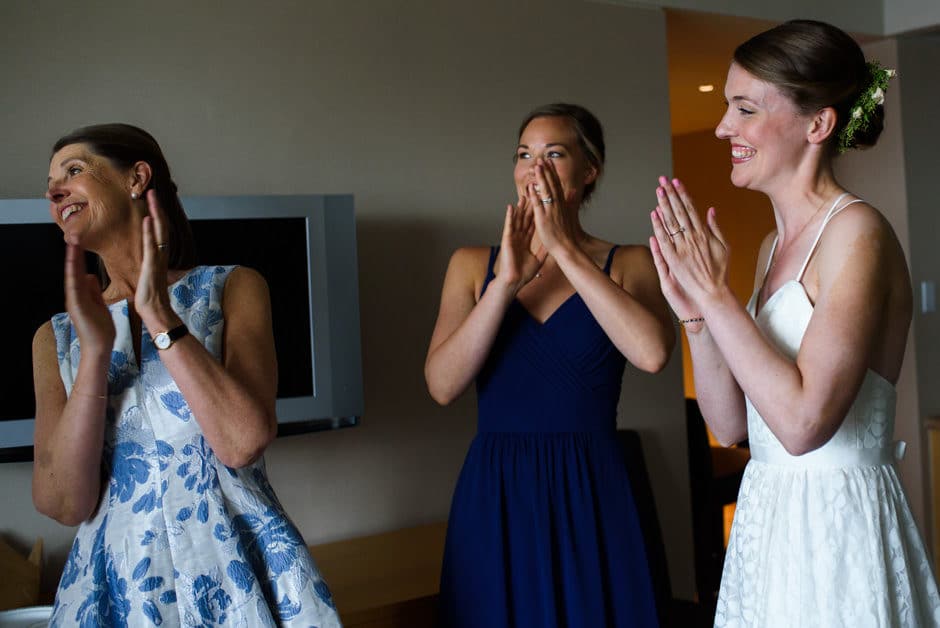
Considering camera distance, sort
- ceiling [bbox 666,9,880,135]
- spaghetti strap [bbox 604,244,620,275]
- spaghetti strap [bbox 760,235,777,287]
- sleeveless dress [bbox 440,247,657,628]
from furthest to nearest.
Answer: ceiling [bbox 666,9,880,135] → spaghetti strap [bbox 604,244,620,275] → sleeveless dress [bbox 440,247,657,628] → spaghetti strap [bbox 760,235,777,287]

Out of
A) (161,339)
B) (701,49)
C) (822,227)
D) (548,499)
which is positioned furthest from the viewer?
(701,49)

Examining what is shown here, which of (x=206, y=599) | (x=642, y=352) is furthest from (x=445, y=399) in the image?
(x=206, y=599)

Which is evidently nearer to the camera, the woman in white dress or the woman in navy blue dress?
the woman in white dress

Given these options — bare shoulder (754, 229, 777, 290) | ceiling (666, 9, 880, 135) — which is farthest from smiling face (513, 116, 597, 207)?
ceiling (666, 9, 880, 135)

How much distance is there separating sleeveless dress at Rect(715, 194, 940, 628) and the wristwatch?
836 millimetres

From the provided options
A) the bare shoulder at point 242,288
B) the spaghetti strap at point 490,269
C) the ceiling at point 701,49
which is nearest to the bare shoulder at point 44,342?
the bare shoulder at point 242,288

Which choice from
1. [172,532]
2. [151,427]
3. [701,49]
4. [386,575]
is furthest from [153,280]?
[701,49]

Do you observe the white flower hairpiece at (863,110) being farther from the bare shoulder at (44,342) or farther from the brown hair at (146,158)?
the bare shoulder at (44,342)

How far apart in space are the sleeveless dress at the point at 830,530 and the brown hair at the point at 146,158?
880 millimetres

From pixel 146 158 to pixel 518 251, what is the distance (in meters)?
0.76

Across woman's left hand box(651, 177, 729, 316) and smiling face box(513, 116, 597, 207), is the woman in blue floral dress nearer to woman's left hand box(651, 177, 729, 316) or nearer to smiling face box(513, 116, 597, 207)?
woman's left hand box(651, 177, 729, 316)

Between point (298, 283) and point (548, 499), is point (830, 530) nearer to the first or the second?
point (548, 499)

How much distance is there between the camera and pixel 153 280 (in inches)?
49.4

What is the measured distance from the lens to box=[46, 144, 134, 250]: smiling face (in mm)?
1312
